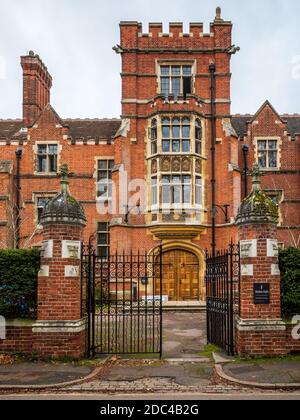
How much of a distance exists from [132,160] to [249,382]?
18.7m

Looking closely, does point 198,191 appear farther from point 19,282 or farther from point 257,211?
point 19,282

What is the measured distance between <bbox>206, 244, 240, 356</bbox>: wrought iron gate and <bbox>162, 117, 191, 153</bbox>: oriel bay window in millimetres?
13161

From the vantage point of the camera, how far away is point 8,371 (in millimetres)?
9461

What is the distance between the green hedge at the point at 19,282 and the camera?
1083cm

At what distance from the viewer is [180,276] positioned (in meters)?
25.2

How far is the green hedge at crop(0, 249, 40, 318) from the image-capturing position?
10.8 m

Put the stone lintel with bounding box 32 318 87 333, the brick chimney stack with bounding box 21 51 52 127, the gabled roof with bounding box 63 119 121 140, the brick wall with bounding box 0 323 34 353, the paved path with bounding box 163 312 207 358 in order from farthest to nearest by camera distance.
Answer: the brick chimney stack with bounding box 21 51 52 127, the gabled roof with bounding box 63 119 121 140, the paved path with bounding box 163 312 207 358, the brick wall with bounding box 0 323 34 353, the stone lintel with bounding box 32 318 87 333

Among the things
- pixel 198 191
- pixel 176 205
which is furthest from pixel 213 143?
pixel 176 205

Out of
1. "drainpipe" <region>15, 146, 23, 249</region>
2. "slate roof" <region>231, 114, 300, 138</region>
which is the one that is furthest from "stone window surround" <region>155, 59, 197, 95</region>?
"drainpipe" <region>15, 146, 23, 249</region>

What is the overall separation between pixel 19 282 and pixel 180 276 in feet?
49.8

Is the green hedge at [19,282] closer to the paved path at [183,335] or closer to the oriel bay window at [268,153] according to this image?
the paved path at [183,335]

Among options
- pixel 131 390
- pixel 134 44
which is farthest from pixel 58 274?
pixel 134 44

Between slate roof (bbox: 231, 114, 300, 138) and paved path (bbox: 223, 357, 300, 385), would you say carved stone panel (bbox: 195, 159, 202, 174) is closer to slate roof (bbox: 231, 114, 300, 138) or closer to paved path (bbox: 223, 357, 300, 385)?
slate roof (bbox: 231, 114, 300, 138)

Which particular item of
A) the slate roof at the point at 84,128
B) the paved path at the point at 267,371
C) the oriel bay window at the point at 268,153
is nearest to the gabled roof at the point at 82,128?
the slate roof at the point at 84,128
